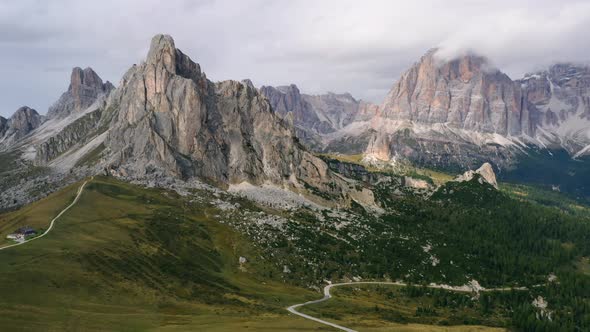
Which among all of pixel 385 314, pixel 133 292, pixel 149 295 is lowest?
pixel 385 314

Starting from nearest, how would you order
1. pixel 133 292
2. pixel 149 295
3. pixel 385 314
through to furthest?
pixel 133 292 → pixel 149 295 → pixel 385 314

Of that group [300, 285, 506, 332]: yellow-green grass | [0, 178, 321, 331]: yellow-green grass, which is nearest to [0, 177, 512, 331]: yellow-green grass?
[0, 178, 321, 331]: yellow-green grass

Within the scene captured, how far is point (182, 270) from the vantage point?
176000 millimetres

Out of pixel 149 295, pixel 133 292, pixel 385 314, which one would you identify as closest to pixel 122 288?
pixel 133 292

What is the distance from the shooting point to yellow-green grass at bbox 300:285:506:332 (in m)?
143

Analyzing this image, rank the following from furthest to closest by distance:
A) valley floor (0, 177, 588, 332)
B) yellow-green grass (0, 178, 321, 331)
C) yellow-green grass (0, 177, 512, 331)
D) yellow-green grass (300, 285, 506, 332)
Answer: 1. yellow-green grass (300, 285, 506, 332)
2. valley floor (0, 177, 588, 332)
3. yellow-green grass (0, 177, 512, 331)
4. yellow-green grass (0, 178, 321, 331)

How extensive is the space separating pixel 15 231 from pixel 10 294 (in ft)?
240

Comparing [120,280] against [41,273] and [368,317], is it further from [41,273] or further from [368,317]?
[368,317]

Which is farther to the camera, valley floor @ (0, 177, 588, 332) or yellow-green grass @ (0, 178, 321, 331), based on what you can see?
valley floor @ (0, 177, 588, 332)

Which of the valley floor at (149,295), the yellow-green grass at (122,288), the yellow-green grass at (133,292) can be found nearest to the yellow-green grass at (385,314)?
the valley floor at (149,295)

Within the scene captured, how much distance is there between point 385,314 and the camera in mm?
165500

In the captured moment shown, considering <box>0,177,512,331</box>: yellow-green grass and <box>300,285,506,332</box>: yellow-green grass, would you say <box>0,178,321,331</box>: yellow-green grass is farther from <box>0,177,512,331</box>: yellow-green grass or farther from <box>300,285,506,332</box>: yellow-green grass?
<box>300,285,506,332</box>: yellow-green grass

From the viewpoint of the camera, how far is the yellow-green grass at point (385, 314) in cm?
14285

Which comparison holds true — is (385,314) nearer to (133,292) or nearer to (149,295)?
(149,295)
